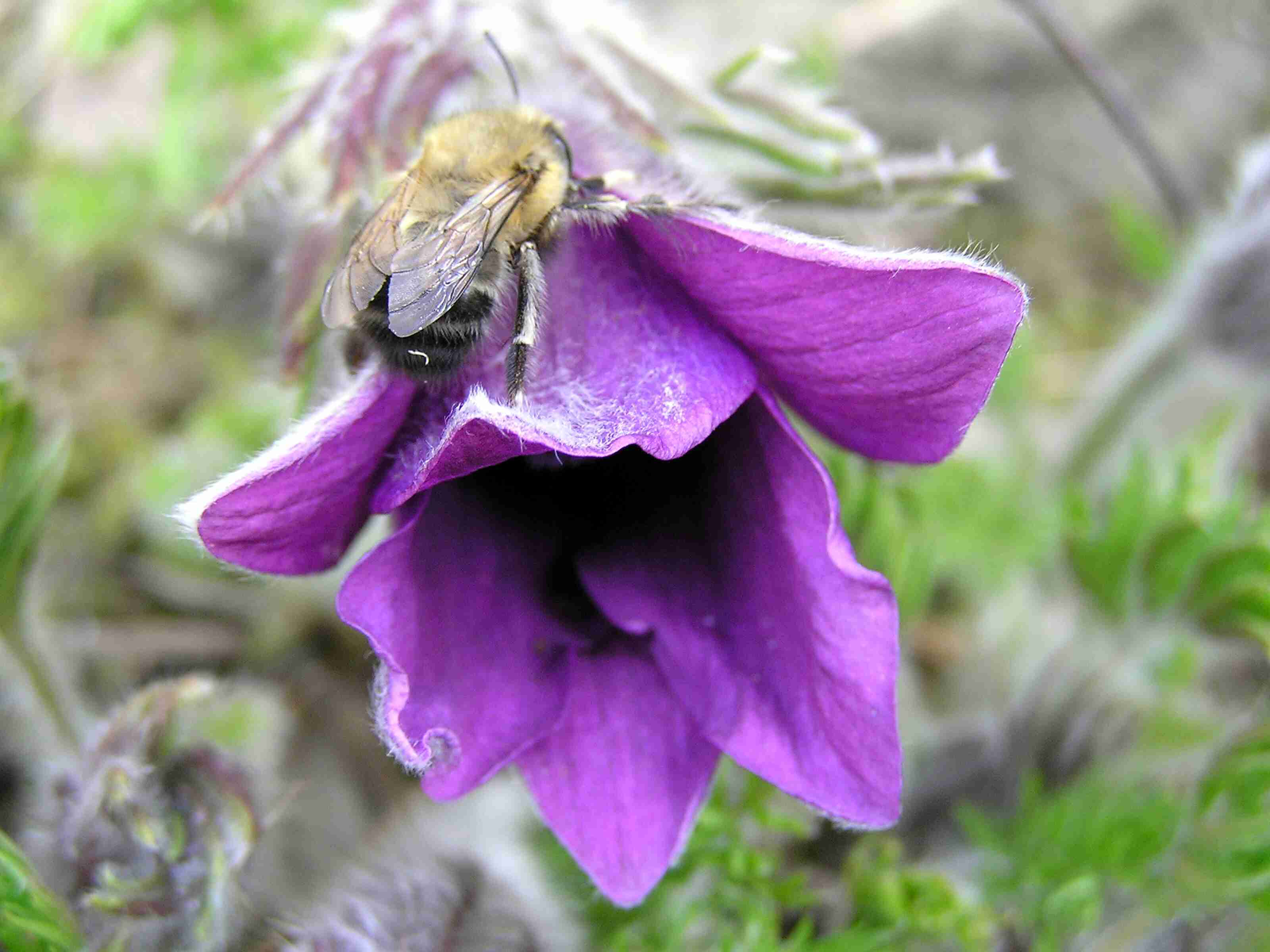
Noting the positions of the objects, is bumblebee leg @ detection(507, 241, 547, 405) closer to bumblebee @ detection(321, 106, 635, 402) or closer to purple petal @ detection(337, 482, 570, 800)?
bumblebee @ detection(321, 106, 635, 402)

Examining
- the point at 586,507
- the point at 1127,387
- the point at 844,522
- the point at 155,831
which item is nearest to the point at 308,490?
the point at 586,507

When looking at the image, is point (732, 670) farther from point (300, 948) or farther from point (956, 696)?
point (956, 696)

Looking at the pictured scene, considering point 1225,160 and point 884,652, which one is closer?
point 884,652

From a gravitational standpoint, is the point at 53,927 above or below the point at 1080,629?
above

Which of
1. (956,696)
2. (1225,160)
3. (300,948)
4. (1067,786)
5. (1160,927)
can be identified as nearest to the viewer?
(300,948)

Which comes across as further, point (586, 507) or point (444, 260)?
point (586, 507)

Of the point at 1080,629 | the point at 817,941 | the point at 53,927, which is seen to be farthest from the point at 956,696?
the point at 53,927

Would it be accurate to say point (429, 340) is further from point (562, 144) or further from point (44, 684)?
Result: point (44, 684)

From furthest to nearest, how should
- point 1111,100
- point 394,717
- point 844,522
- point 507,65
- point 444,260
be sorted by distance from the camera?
point 1111,100 → point 844,522 → point 507,65 → point 444,260 → point 394,717
